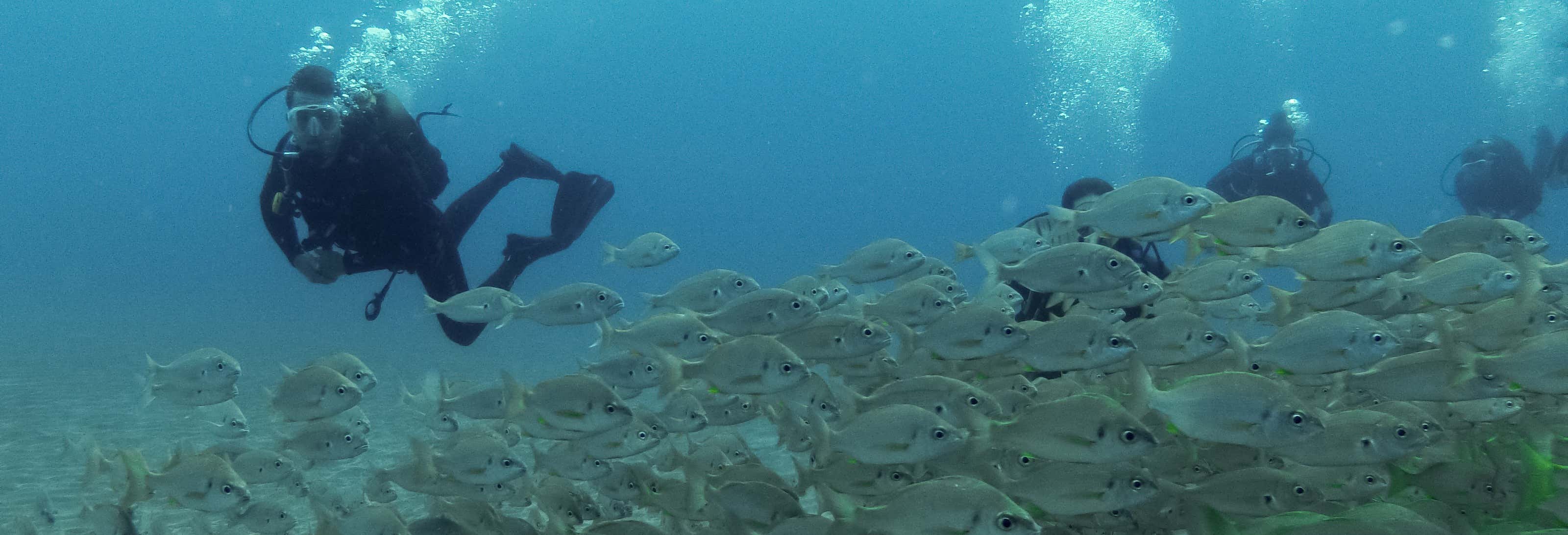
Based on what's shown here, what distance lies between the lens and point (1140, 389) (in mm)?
2607

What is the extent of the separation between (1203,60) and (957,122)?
44.3m

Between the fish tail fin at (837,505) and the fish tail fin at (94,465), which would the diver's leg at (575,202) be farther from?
the fish tail fin at (837,505)

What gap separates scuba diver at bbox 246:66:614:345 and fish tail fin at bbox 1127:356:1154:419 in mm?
6433

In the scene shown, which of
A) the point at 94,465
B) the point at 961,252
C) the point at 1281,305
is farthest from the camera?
the point at 961,252

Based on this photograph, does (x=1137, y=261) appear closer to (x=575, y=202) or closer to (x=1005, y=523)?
(x=1005, y=523)

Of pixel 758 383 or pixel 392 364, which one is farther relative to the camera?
pixel 392 364

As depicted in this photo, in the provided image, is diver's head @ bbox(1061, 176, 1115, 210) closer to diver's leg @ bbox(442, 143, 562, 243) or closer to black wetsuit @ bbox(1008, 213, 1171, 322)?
black wetsuit @ bbox(1008, 213, 1171, 322)

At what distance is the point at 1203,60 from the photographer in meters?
121

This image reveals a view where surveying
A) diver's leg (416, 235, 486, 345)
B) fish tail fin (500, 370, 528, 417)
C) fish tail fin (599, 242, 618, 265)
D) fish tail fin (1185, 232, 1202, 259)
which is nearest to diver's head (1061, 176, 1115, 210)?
fish tail fin (1185, 232, 1202, 259)

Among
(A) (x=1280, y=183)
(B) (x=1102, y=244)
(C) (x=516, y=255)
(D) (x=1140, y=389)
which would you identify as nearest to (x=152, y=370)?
(C) (x=516, y=255)

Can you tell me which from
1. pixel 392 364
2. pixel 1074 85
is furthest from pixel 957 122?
pixel 392 364

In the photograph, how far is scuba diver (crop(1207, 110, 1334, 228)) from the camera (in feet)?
31.0

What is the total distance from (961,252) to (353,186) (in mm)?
5538

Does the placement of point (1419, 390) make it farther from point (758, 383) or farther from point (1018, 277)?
point (758, 383)
